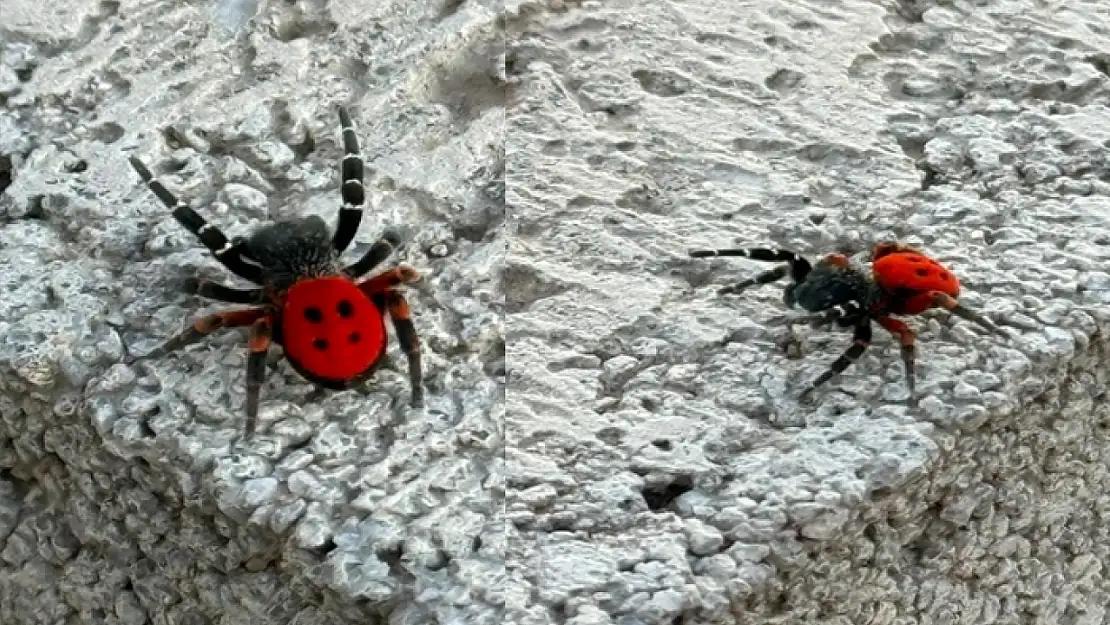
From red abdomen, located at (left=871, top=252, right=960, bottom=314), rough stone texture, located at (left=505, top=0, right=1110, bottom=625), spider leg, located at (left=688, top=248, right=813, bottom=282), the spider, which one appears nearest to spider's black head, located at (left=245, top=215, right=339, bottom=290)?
the spider

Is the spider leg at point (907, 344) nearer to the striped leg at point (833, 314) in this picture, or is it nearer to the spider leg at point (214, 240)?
the striped leg at point (833, 314)

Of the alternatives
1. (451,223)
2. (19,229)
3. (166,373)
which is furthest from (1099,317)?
(19,229)

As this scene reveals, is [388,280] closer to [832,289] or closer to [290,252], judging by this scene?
[290,252]

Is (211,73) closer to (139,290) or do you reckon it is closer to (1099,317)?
(139,290)

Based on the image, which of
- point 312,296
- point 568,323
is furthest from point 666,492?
point 312,296

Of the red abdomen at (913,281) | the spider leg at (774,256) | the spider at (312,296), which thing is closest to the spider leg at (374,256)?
the spider at (312,296)
